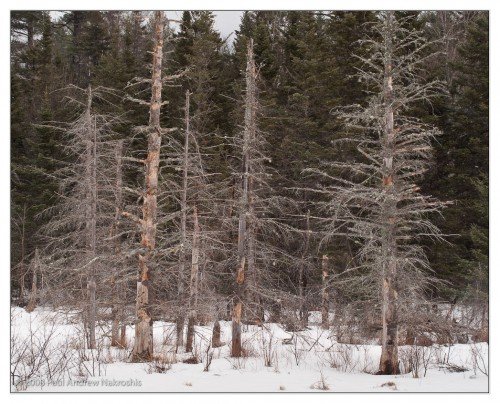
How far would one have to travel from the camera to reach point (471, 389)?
31.7ft

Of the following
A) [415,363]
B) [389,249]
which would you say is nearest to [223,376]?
[415,363]

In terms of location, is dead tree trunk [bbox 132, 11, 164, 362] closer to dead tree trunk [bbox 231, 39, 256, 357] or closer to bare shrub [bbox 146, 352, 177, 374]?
bare shrub [bbox 146, 352, 177, 374]

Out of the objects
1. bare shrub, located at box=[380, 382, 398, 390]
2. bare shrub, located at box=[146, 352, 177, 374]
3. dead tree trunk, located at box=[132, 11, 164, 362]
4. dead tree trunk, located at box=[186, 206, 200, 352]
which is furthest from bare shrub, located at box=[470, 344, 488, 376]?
dead tree trunk, located at box=[186, 206, 200, 352]

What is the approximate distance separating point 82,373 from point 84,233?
9.67 metres

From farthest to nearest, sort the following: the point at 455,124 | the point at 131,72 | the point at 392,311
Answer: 1. the point at 131,72
2. the point at 455,124
3. the point at 392,311

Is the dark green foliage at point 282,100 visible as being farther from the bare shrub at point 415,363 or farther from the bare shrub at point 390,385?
the bare shrub at point 390,385

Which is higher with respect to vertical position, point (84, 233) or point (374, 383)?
point (84, 233)

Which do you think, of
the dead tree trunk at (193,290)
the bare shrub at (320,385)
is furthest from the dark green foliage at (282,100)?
the bare shrub at (320,385)

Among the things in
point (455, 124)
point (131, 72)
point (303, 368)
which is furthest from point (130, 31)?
point (303, 368)

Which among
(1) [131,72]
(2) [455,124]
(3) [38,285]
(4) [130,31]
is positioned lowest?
(3) [38,285]

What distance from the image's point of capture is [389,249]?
12016 mm

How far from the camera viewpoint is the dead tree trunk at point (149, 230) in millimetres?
12016

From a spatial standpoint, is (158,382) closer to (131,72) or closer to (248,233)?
(248,233)

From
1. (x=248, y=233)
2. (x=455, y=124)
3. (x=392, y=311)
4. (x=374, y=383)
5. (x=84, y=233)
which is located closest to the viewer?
(x=374, y=383)
